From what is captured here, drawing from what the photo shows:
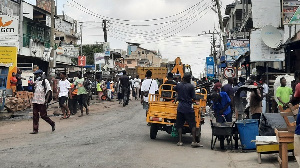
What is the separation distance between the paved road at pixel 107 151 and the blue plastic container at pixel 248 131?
27 centimetres

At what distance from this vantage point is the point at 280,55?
66.4 ft

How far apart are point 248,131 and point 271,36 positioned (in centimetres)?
1038

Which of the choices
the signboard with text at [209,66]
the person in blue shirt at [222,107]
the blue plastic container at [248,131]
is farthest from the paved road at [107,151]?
the signboard with text at [209,66]

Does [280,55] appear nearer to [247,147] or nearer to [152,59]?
[247,147]

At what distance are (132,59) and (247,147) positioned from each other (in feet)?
347

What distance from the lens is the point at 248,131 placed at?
421 inches

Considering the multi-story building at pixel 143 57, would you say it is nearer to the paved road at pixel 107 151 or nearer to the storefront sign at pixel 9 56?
the storefront sign at pixel 9 56

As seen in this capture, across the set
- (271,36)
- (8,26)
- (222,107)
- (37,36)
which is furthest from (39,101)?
(37,36)

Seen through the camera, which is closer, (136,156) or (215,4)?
(136,156)

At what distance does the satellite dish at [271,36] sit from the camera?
19.9 m

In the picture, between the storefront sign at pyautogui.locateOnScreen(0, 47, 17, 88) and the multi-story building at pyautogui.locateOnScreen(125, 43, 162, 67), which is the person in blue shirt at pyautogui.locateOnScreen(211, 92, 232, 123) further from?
the multi-story building at pyautogui.locateOnScreen(125, 43, 162, 67)

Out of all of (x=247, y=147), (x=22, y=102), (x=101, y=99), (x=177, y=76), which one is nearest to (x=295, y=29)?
(x=177, y=76)

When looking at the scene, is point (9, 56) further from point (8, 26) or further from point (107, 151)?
point (107, 151)

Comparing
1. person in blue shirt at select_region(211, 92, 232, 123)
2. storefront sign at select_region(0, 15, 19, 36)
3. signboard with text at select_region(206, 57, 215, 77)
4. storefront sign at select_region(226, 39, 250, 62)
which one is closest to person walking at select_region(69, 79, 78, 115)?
storefront sign at select_region(0, 15, 19, 36)
